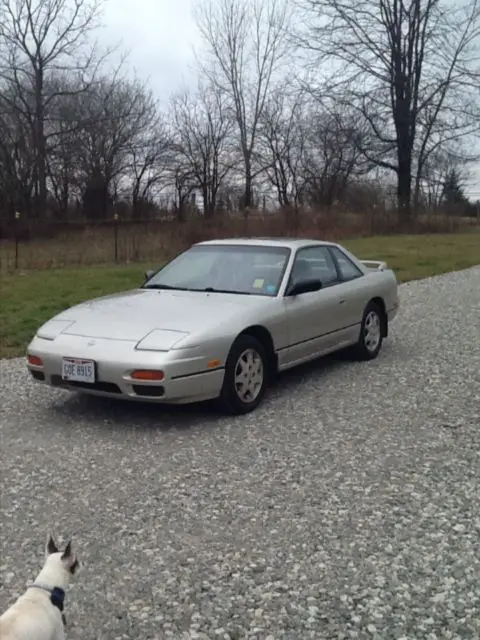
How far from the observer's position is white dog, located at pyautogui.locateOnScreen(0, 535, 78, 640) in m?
1.98

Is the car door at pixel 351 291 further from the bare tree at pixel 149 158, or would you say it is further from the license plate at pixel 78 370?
the bare tree at pixel 149 158

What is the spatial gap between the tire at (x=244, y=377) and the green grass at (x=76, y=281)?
133 inches

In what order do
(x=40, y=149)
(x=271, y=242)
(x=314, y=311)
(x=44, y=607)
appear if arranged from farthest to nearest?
(x=40, y=149)
(x=271, y=242)
(x=314, y=311)
(x=44, y=607)

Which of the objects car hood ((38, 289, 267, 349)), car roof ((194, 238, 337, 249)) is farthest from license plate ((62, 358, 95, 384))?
car roof ((194, 238, 337, 249))

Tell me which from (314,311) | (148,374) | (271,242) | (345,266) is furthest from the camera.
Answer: (345,266)

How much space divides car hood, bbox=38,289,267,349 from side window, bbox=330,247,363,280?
162 cm

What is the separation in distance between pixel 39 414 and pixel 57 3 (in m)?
37.5

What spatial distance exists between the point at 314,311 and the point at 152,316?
64.0 inches

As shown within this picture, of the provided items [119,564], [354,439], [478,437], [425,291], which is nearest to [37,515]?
[119,564]

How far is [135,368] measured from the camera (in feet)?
15.5

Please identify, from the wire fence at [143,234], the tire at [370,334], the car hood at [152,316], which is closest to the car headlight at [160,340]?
the car hood at [152,316]

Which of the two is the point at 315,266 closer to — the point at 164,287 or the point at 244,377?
the point at 164,287

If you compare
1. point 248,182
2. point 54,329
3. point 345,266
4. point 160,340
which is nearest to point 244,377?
point 160,340

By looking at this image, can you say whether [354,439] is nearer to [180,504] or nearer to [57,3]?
[180,504]
